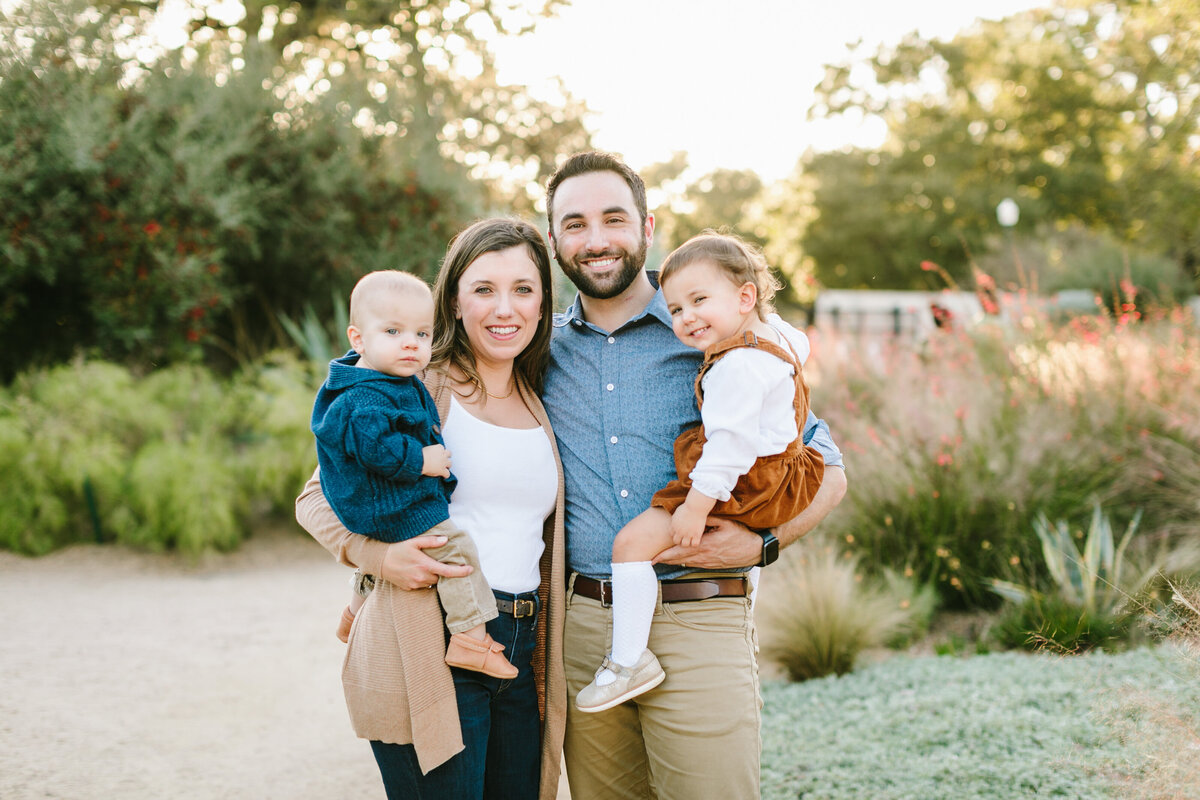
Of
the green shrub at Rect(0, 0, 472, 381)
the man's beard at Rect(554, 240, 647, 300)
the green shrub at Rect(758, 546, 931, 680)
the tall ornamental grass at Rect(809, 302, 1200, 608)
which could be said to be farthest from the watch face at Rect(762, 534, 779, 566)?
the green shrub at Rect(0, 0, 472, 381)

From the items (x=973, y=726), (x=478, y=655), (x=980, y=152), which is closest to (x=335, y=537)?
(x=478, y=655)

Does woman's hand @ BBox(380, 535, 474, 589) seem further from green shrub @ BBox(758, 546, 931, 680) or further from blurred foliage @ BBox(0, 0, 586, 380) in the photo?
blurred foliage @ BBox(0, 0, 586, 380)

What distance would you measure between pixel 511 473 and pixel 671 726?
0.87 metres

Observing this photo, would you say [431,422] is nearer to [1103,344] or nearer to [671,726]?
[671,726]

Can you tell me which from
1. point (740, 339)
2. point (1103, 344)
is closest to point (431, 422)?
point (740, 339)

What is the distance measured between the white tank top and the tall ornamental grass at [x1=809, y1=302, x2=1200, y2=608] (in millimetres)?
3456

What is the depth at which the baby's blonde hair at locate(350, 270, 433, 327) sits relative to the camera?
227 cm

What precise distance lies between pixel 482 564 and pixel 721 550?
0.70 m

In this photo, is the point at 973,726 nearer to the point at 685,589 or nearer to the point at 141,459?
the point at 685,589

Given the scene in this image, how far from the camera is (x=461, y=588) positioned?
7.33 feet

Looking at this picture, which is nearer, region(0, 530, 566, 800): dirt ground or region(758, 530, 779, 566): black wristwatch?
region(758, 530, 779, 566): black wristwatch

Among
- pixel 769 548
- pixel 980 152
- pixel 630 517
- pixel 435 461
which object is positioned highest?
pixel 980 152

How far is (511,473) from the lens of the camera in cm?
245

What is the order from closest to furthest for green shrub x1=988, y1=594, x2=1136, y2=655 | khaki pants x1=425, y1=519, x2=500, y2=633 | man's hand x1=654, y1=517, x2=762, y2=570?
khaki pants x1=425, y1=519, x2=500, y2=633 → man's hand x1=654, y1=517, x2=762, y2=570 → green shrub x1=988, y1=594, x2=1136, y2=655
